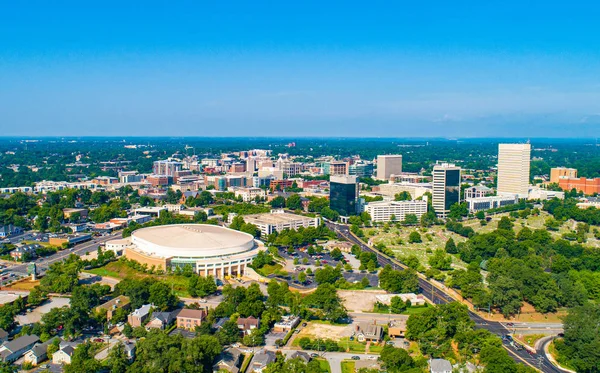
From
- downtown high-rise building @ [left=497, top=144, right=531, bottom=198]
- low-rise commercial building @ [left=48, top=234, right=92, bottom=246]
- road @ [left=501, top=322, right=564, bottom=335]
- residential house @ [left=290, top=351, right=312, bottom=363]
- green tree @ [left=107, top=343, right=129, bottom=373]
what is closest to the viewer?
green tree @ [left=107, top=343, right=129, bottom=373]

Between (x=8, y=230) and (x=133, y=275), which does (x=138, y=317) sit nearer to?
(x=133, y=275)

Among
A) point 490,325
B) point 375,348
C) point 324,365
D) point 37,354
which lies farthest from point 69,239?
point 490,325

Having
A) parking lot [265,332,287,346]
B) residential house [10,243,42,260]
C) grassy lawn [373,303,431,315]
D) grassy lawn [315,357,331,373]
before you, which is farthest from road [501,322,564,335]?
residential house [10,243,42,260]

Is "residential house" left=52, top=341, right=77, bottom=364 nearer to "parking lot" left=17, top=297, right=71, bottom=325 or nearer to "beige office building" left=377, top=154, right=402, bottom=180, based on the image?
"parking lot" left=17, top=297, right=71, bottom=325

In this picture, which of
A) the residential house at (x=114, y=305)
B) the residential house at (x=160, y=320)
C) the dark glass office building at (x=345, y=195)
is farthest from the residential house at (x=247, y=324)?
the dark glass office building at (x=345, y=195)

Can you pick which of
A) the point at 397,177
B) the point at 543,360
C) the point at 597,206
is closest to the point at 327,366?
the point at 543,360

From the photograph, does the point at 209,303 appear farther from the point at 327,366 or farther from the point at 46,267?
the point at 46,267
